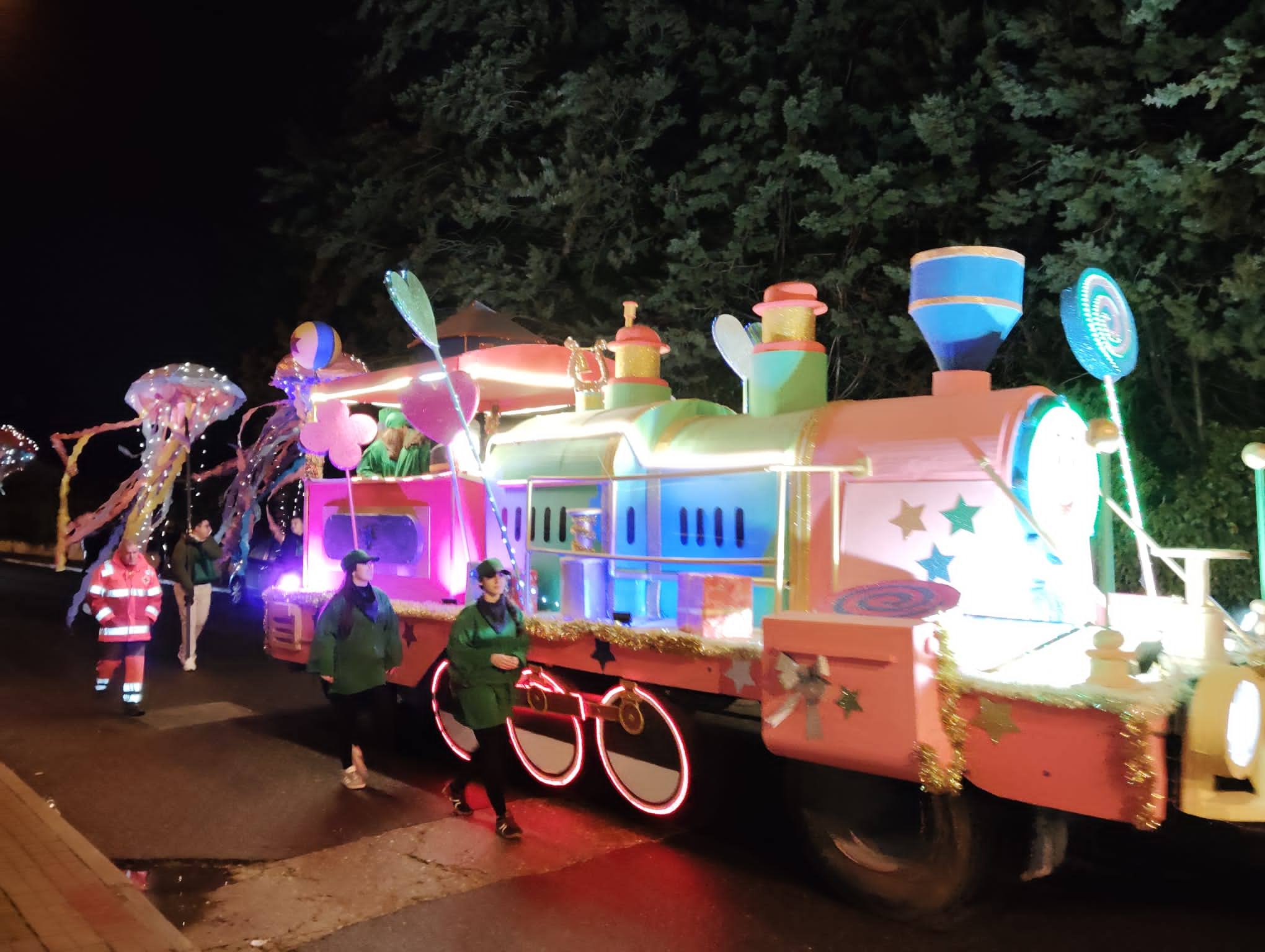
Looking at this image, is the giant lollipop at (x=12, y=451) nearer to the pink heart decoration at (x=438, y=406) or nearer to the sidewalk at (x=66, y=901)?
the pink heart decoration at (x=438, y=406)

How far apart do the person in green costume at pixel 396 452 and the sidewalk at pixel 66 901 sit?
3668mm

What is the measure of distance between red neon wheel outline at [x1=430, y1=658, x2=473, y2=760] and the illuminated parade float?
0.11ft

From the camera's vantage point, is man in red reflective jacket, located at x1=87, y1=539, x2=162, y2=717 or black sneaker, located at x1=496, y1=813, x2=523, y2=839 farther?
man in red reflective jacket, located at x1=87, y1=539, x2=162, y2=717

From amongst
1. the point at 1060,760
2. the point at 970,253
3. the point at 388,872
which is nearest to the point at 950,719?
the point at 1060,760

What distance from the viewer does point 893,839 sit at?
182 inches

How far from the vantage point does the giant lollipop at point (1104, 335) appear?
16.1ft

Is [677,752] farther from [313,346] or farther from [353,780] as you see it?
[313,346]

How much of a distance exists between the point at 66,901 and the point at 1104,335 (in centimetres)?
577

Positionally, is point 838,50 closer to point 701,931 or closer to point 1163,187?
point 1163,187

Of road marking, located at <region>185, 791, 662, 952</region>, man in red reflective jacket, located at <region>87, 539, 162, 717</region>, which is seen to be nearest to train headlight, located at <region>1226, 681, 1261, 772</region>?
road marking, located at <region>185, 791, 662, 952</region>

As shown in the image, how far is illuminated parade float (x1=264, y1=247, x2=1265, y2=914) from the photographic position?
3.87 m

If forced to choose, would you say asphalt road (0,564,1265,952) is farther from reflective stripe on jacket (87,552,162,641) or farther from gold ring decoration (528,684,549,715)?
reflective stripe on jacket (87,552,162,641)

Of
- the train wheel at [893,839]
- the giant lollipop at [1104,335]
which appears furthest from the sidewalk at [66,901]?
the giant lollipop at [1104,335]

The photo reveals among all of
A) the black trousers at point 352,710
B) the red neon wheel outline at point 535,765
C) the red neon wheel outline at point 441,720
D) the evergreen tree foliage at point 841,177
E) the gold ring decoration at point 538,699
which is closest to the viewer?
the red neon wheel outline at point 535,765
